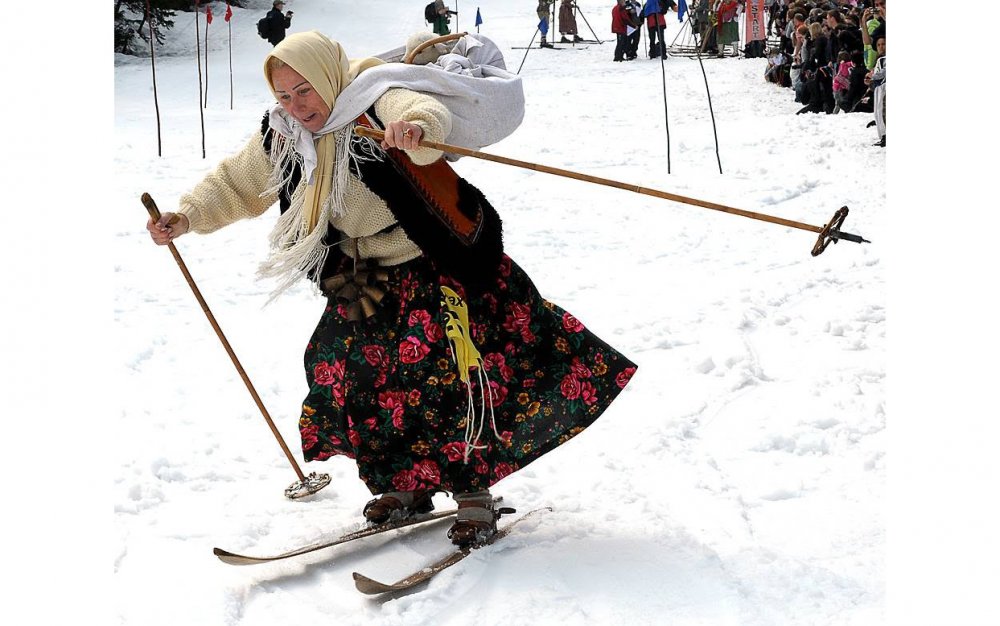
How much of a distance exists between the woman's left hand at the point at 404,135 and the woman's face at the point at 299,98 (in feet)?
0.91

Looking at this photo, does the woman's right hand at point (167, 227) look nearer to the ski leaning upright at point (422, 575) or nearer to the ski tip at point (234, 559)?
the ski tip at point (234, 559)

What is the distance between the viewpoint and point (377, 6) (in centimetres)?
1909

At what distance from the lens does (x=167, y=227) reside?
287 centimetres

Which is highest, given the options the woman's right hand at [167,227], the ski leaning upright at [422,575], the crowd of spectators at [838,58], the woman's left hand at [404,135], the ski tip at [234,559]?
the crowd of spectators at [838,58]

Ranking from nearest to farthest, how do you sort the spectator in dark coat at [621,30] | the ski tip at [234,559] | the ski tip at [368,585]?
the ski tip at [368,585] → the ski tip at [234,559] → the spectator in dark coat at [621,30]

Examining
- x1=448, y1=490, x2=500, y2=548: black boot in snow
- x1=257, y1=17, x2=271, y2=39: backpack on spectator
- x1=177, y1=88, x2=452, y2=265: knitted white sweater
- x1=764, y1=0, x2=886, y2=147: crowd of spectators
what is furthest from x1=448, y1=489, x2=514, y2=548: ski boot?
x1=257, y1=17, x2=271, y2=39: backpack on spectator

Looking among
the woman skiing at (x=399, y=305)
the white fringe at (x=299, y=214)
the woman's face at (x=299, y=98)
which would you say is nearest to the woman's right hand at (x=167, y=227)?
the woman skiing at (x=399, y=305)

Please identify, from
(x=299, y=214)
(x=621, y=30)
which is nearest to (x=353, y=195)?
(x=299, y=214)

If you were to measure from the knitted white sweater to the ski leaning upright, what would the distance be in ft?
2.62

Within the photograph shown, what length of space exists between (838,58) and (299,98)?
→ 831 centimetres

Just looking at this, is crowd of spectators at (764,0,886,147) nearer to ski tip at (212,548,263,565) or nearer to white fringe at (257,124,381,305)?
white fringe at (257,124,381,305)

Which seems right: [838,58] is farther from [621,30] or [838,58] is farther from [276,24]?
[276,24]

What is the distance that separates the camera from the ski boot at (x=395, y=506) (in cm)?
302

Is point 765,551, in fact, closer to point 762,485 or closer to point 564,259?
point 762,485
